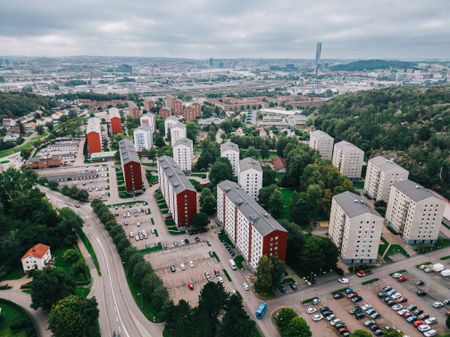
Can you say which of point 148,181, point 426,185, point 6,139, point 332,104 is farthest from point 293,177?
point 6,139

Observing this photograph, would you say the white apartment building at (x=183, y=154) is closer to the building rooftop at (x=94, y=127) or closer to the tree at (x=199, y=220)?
the tree at (x=199, y=220)

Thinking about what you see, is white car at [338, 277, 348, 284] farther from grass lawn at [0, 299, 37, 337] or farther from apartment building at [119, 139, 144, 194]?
apartment building at [119, 139, 144, 194]

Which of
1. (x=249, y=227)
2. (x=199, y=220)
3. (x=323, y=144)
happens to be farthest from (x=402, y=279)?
(x=323, y=144)

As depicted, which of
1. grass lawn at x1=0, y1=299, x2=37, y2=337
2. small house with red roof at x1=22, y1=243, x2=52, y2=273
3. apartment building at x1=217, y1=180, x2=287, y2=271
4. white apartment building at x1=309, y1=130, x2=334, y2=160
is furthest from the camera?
white apartment building at x1=309, y1=130, x2=334, y2=160

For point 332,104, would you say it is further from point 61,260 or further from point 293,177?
point 61,260

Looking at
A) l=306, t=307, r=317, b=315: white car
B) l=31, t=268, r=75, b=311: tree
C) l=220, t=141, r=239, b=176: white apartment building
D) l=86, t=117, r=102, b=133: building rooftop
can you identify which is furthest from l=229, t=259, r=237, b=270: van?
l=86, t=117, r=102, b=133: building rooftop

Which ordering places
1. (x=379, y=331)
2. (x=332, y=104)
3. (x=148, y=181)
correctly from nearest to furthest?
(x=379, y=331) < (x=148, y=181) < (x=332, y=104)
